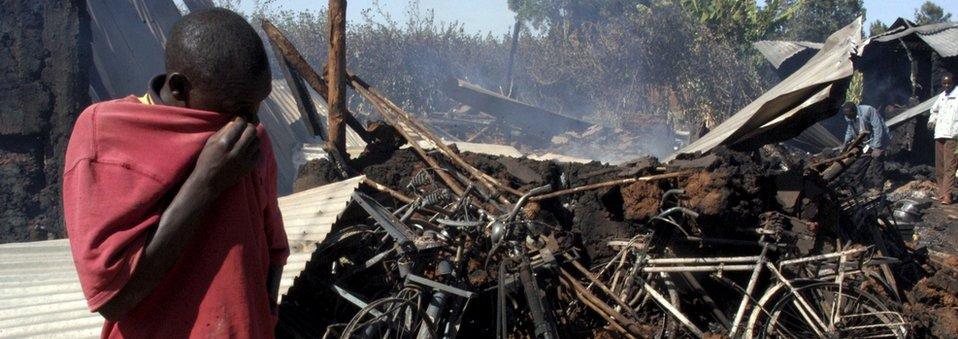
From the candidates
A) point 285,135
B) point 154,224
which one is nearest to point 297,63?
point 285,135

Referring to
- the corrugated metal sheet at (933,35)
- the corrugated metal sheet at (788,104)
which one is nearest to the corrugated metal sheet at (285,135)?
the corrugated metal sheet at (788,104)

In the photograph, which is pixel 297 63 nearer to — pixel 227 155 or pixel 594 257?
pixel 594 257

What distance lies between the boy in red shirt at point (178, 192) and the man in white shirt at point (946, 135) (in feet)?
36.7

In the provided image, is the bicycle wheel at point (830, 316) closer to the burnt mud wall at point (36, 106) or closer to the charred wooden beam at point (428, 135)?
the charred wooden beam at point (428, 135)

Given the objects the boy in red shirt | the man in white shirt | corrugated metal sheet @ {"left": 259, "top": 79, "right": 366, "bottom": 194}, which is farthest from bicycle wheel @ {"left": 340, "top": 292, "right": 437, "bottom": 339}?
the man in white shirt

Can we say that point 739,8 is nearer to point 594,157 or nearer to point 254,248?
point 594,157

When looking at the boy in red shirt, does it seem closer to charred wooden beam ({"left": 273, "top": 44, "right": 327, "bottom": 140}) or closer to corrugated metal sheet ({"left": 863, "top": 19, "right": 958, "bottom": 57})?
charred wooden beam ({"left": 273, "top": 44, "right": 327, "bottom": 140})

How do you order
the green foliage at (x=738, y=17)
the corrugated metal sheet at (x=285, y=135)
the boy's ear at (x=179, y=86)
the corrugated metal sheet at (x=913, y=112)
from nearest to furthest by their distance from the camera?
the boy's ear at (x=179, y=86)
the corrugated metal sheet at (x=285, y=135)
the corrugated metal sheet at (x=913, y=112)
the green foliage at (x=738, y=17)

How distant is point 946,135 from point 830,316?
7.59 metres

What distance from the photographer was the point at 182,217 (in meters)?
1.54

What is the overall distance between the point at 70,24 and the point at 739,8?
55.0 ft

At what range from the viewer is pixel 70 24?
24.7 ft

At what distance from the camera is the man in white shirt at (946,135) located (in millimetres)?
10273

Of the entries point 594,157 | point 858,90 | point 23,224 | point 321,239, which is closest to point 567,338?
point 321,239
